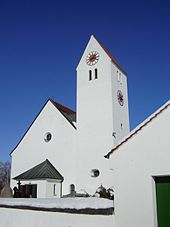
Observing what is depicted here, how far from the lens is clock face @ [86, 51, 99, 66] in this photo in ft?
98.9

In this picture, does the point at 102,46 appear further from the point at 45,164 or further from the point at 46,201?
the point at 46,201

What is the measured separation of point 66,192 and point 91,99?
367 inches

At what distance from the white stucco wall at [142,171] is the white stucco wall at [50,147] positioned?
1775 centimetres

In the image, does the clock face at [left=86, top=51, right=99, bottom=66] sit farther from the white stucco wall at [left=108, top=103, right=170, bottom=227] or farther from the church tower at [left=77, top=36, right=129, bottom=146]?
the white stucco wall at [left=108, top=103, right=170, bottom=227]

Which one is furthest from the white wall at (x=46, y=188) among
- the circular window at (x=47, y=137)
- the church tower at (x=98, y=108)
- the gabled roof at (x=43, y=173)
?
the circular window at (x=47, y=137)

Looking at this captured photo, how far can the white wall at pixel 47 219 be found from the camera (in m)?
10.6

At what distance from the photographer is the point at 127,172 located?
10820 millimetres

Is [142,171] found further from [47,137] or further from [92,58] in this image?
[92,58]

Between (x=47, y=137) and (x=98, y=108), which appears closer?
(x=98, y=108)

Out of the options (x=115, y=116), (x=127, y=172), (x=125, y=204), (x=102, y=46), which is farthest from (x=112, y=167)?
(x=102, y=46)

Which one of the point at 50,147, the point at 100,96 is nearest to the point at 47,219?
the point at 100,96

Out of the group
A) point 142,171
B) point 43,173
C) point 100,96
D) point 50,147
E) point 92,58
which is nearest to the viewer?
point 142,171

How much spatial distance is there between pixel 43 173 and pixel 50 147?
11.1ft

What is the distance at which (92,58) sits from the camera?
30.5m
